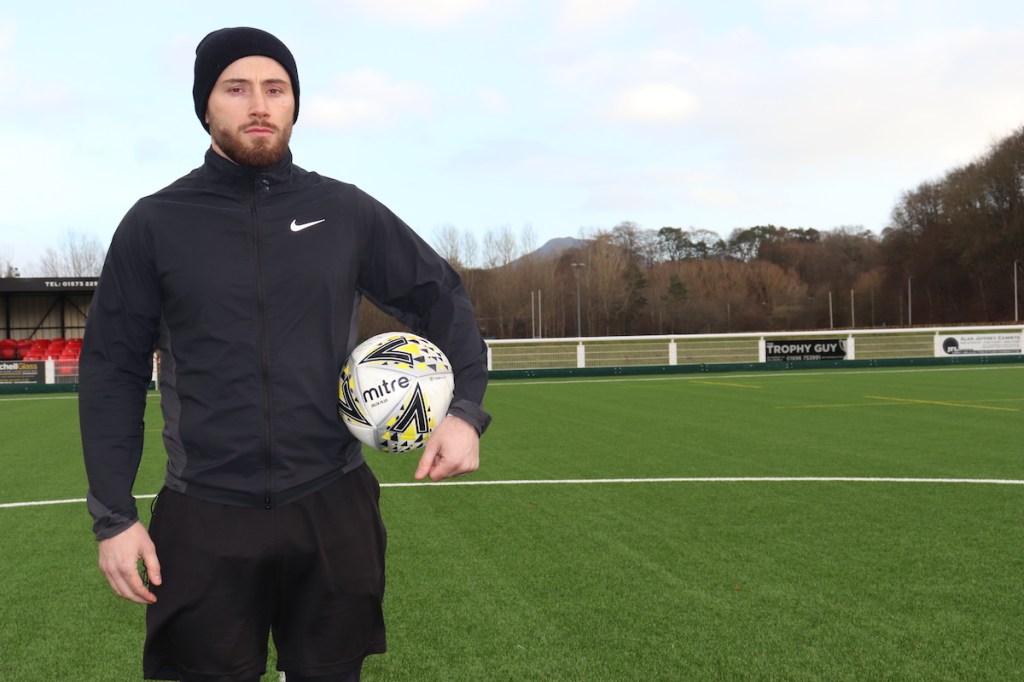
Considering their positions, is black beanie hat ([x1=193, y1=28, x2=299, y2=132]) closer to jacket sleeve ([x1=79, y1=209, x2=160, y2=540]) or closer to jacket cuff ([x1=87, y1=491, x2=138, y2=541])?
jacket sleeve ([x1=79, y1=209, x2=160, y2=540])

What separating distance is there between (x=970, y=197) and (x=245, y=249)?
82.1 m

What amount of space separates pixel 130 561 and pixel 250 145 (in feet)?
3.06

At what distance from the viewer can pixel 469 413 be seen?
1963 mm

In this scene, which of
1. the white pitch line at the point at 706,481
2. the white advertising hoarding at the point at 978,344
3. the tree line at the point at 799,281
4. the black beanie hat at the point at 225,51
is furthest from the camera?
the tree line at the point at 799,281

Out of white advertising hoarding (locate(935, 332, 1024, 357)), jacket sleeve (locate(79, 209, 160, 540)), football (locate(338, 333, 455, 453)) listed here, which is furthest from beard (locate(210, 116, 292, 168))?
white advertising hoarding (locate(935, 332, 1024, 357))

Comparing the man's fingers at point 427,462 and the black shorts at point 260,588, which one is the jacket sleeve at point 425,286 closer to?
the man's fingers at point 427,462

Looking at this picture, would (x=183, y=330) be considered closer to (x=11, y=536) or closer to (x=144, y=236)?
(x=144, y=236)

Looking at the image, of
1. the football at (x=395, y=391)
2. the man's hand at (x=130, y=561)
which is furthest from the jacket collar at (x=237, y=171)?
the man's hand at (x=130, y=561)

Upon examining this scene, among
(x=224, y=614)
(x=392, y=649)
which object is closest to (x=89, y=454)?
(x=224, y=614)

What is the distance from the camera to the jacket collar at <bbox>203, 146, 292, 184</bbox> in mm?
1992

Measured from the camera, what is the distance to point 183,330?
1904mm

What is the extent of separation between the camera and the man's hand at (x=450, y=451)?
6.18ft

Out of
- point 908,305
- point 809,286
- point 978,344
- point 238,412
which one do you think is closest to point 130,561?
point 238,412

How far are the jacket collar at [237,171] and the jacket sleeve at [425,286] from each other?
22 centimetres
